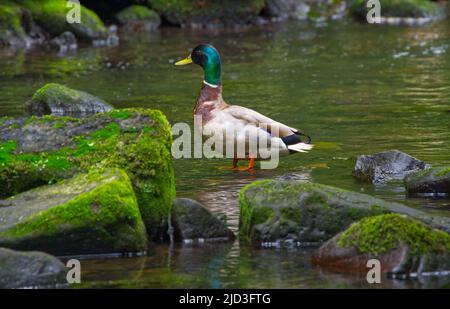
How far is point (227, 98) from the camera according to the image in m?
17.0

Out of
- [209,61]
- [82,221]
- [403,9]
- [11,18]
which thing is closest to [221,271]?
[82,221]

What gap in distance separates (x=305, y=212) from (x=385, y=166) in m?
2.63

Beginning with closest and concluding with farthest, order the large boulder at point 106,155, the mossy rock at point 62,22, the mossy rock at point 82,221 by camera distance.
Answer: the mossy rock at point 82,221, the large boulder at point 106,155, the mossy rock at point 62,22

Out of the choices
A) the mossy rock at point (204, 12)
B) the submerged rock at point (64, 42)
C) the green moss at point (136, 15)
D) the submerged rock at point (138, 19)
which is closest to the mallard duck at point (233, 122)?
the submerged rock at point (64, 42)

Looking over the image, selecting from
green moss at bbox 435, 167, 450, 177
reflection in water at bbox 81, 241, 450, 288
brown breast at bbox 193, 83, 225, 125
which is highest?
brown breast at bbox 193, 83, 225, 125

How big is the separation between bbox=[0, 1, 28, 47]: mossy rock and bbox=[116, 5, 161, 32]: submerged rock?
14.2ft

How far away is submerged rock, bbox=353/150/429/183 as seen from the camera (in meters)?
10.3

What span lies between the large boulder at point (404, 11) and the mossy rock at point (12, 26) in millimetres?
10254

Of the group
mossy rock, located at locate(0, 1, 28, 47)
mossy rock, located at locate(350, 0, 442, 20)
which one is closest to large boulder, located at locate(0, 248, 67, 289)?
mossy rock, located at locate(0, 1, 28, 47)

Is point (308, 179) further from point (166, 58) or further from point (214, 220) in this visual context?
point (166, 58)

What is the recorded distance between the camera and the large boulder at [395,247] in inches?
281

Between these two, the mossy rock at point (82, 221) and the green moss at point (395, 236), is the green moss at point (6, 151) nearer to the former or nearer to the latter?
the mossy rock at point (82, 221)

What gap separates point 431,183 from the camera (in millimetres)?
9445

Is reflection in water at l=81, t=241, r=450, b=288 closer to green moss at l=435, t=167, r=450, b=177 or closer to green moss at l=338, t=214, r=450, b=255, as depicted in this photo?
green moss at l=338, t=214, r=450, b=255
